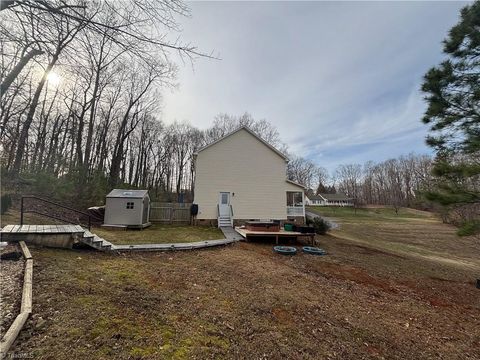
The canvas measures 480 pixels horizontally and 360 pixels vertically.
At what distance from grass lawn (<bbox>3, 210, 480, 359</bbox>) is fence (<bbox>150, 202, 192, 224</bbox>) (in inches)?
344

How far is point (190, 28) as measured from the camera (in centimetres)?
307

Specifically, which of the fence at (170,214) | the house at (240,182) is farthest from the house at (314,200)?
the fence at (170,214)

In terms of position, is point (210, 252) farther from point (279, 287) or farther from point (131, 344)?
point (131, 344)

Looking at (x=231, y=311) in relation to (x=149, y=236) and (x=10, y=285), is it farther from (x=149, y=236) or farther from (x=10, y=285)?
(x=149, y=236)

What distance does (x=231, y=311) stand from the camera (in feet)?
13.4

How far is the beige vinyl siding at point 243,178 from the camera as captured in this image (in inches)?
629

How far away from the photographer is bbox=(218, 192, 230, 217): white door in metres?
15.9

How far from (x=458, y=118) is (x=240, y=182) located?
1170 cm

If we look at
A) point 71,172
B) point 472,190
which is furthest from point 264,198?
point 71,172

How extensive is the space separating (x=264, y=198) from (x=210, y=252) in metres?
8.71

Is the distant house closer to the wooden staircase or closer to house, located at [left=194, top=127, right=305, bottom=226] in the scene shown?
house, located at [left=194, top=127, right=305, bottom=226]

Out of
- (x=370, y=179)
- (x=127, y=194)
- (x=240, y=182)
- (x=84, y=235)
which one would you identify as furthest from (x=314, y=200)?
(x=84, y=235)

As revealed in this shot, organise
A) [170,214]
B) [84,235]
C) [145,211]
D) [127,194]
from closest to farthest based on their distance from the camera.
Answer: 1. [84,235]
2. [127,194]
3. [145,211]
4. [170,214]

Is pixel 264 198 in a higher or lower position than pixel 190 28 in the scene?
lower
